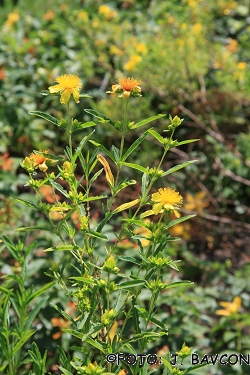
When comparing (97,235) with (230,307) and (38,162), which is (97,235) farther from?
(230,307)

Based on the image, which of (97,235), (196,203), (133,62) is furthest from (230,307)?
(133,62)

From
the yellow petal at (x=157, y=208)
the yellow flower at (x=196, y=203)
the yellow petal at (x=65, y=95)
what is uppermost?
the yellow petal at (x=65, y=95)

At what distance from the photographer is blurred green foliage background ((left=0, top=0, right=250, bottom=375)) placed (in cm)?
265

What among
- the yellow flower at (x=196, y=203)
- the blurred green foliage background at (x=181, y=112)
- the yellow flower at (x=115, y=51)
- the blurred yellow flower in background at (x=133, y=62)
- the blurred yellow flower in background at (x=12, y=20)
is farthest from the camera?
the blurred yellow flower in background at (x=12, y=20)

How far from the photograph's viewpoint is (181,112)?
3.63 metres

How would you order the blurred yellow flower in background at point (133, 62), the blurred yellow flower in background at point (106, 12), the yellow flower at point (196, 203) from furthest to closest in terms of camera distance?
the blurred yellow flower in background at point (106, 12) < the blurred yellow flower in background at point (133, 62) < the yellow flower at point (196, 203)

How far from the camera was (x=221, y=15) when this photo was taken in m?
4.72

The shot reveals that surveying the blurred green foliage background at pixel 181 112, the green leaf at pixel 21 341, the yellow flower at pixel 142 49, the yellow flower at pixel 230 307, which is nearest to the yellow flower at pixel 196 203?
the blurred green foliage background at pixel 181 112

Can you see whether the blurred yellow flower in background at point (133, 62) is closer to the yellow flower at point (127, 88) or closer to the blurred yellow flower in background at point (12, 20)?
the blurred yellow flower in background at point (12, 20)

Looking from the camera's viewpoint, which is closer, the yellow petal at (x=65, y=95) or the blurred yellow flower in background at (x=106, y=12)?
the yellow petal at (x=65, y=95)

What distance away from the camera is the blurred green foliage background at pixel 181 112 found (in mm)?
2654

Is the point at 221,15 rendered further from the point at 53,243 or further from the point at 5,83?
the point at 53,243

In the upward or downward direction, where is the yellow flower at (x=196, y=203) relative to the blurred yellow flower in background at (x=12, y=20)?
downward

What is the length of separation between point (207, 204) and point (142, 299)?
1.11 metres
